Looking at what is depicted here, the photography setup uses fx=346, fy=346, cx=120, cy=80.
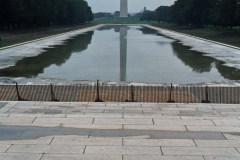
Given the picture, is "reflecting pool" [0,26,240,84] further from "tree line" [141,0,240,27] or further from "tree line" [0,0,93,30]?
"tree line" [0,0,93,30]

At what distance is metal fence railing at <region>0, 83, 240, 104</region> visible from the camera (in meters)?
14.4

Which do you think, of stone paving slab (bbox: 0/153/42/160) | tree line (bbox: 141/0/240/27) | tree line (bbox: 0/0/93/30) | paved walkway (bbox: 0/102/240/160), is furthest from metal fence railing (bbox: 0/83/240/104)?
tree line (bbox: 0/0/93/30)

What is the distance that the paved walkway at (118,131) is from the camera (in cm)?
773

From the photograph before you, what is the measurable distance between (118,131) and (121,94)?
250 inches

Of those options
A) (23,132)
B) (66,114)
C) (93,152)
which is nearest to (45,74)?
(66,114)

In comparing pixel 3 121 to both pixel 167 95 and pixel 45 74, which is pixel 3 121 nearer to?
pixel 167 95

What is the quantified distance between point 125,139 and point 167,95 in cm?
714

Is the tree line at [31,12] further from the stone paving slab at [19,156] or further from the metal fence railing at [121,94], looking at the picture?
the stone paving slab at [19,156]

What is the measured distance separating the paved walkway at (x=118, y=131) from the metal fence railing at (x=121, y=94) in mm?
1971

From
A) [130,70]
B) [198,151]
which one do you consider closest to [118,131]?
[198,151]

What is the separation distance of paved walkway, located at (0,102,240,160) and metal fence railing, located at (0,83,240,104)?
77.6 inches

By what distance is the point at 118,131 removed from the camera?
30.3ft

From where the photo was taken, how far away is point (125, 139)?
862cm

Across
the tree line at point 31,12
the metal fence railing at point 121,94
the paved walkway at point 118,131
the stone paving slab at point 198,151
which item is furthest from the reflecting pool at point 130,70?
the tree line at point 31,12
